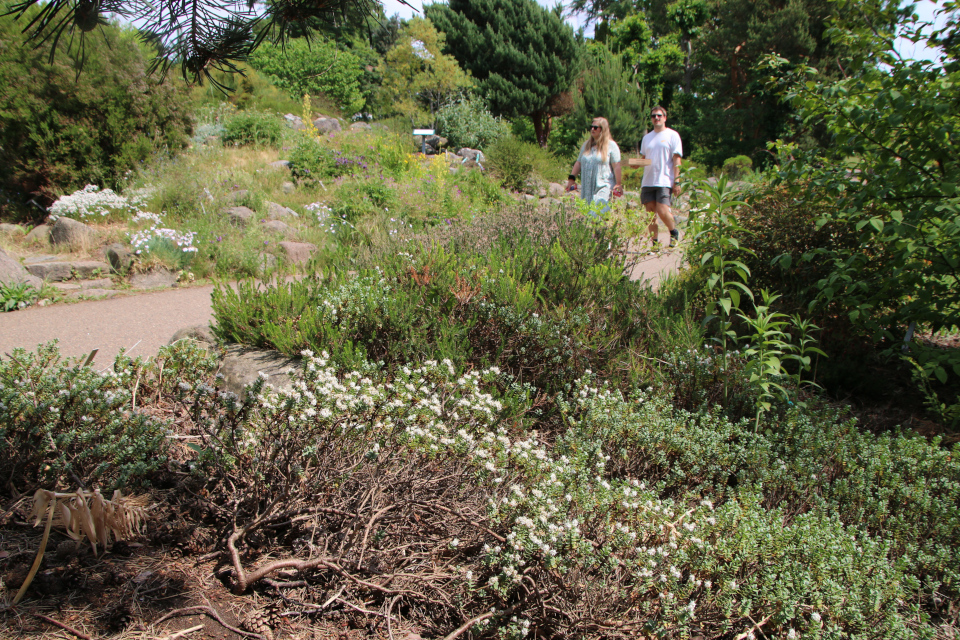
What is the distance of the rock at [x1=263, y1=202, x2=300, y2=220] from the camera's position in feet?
28.1

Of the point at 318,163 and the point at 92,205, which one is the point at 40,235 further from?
the point at 318,163

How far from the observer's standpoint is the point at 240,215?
8078mm

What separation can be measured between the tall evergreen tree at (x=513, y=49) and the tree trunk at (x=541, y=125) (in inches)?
27.6

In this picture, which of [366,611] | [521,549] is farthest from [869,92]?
[366,611]

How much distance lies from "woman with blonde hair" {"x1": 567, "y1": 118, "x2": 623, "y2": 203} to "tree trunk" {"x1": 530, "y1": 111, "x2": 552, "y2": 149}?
2175 cm

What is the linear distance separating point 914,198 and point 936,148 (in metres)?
0.29

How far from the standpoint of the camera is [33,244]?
7488 millimetres

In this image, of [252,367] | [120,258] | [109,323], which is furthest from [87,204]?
[252,367]

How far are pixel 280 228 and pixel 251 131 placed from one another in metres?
6.96

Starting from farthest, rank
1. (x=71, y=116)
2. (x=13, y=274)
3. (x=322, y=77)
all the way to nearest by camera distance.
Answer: (x=322, y=77) < (x=71, y=116) < (x=13, y=274)

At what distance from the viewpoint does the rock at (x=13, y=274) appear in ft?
18.0

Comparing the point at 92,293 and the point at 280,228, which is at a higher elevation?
the point at 280,228

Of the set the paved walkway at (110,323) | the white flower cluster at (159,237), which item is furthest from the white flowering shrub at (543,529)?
the white flower cluster at (159,237)

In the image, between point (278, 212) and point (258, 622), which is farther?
point (278, 212)
